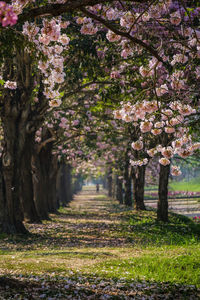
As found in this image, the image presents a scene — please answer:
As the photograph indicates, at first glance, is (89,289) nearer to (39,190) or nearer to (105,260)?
(105,260)

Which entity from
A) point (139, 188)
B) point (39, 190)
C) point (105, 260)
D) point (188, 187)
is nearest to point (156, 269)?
point (105, 260)

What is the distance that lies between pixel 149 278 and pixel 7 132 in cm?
856

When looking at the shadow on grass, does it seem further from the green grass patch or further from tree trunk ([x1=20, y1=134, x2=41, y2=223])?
tree trunk ([x1=20, y1=134, x2=41, y2=223])

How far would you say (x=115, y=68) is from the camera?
12.6 m

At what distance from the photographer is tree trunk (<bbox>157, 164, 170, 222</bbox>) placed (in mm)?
19734

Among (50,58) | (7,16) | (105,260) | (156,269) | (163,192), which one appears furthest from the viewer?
(163,192)

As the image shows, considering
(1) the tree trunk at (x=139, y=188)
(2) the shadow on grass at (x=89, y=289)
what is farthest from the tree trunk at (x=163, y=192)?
(2) the shadow on grass at (x=89, y=289)

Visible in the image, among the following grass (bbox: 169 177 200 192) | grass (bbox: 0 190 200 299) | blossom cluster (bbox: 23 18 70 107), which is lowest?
grass (bbox: 0 190 200 299)

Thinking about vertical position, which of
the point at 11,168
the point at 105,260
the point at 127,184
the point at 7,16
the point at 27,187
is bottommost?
the point at 105,260

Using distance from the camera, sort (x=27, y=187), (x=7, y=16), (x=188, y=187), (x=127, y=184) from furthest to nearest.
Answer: (x=188, y=187) < (x=127, y=184) < (x=27, y=187) < (x=7, y=16)

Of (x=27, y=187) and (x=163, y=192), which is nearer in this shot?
(x=27, y=187)

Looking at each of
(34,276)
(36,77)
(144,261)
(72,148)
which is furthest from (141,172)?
(34,276)

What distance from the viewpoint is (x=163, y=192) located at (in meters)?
19.9

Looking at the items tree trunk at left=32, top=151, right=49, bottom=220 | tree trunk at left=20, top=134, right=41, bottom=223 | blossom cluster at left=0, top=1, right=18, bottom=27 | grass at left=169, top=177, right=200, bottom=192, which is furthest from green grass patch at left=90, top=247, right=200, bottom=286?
grass at left=169, top=177, right=200, bottom=192
